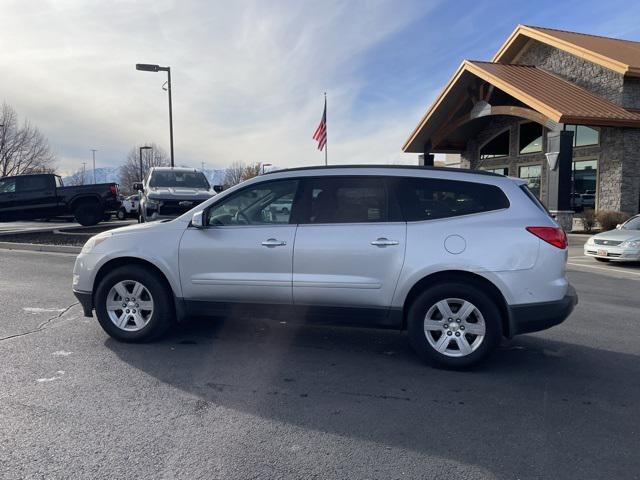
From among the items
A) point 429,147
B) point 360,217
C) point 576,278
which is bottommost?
point 576,278

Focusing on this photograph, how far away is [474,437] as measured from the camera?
3.33m

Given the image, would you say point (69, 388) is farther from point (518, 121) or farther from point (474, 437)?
point (518, 121)

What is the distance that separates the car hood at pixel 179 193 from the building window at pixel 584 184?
610 inches

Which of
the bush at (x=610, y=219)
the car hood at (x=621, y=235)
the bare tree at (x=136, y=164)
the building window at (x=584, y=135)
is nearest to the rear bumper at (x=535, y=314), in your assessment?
the car hood at (x=621, y=235)

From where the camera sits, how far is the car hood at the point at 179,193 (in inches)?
504

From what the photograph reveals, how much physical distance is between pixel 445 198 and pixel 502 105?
19135mm

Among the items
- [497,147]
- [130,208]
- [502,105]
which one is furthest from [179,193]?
[497,147]

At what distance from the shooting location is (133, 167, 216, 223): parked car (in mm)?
12805

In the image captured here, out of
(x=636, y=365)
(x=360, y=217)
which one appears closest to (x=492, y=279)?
(x=360, y=217)

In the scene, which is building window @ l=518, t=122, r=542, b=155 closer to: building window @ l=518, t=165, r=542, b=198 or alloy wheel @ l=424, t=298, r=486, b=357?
building window @ l=518, t=165, r=542, b=198

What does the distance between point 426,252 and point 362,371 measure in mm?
1197

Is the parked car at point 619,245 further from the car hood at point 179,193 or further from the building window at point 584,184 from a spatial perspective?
the car hood at point 179,193

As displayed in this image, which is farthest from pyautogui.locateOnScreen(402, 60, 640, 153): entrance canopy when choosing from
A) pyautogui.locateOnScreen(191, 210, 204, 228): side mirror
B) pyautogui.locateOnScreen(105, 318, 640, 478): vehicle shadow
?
pyautogui.locateOnScreen(191, 210, 204, 228): side mirror

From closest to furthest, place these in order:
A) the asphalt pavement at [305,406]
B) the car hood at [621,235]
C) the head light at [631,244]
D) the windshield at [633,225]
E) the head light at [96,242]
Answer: the asphalt pavement at [305,406] < the head light at [96,242] < the head light at [631,244] < the car hood at [621,235] < the windshield at [633,225]
